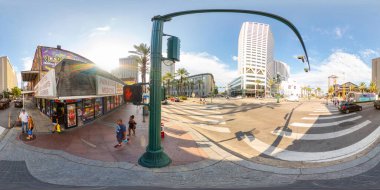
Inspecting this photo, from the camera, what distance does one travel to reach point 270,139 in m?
11.8

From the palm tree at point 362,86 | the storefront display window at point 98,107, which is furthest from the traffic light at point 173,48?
the palm tree at point 362,86

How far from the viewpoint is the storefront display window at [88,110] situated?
49.6ft

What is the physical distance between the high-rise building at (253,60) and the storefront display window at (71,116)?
125769mm

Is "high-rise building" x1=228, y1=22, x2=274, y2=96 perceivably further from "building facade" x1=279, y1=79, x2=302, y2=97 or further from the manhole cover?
the manhole cover

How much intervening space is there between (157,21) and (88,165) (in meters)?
5.85

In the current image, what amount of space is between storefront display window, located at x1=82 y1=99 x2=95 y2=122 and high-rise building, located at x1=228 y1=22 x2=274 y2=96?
12301cm

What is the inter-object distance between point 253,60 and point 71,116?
15618 cm

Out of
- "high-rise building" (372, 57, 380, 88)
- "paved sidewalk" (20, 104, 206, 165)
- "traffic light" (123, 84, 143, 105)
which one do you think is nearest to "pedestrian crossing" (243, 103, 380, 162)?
"paved sidewalk" (20, 104, 206, 165)

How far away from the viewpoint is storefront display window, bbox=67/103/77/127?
42.1ft

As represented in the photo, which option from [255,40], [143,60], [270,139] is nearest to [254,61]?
[255,40]

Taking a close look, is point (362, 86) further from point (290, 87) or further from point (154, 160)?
point (154, 160)

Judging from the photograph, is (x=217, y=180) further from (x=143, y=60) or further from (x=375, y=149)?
(x=143, y=60)

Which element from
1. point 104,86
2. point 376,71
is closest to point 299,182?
point 104,86

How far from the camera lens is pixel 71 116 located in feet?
42.9
